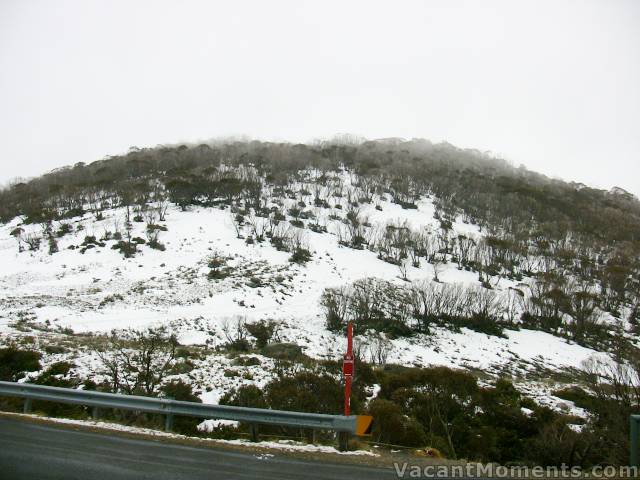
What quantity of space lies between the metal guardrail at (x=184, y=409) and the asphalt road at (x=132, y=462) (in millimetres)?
565

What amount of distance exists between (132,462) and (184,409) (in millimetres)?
1495

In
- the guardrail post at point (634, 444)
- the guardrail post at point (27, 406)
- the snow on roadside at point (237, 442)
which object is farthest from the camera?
the guardrail post at point (27, 406)

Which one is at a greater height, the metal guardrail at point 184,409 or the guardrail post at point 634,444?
the guardrail post at point 634,444

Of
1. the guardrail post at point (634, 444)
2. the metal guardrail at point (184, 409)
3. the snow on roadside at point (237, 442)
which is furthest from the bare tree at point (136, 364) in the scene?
the guardrail post at point (634, 444)

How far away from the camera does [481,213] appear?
187 ft

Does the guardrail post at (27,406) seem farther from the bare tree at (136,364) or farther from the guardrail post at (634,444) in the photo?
the guardrail post at (634,444)

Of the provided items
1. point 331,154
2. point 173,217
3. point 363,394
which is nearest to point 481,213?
point 331,154

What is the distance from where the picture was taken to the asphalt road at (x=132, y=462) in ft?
16.1

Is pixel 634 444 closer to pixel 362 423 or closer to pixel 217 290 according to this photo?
pixel 362 423

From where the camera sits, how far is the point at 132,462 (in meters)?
5.37

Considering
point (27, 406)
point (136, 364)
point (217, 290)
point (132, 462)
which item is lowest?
point (217, 290)

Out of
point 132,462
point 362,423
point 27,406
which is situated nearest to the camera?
point 132,462

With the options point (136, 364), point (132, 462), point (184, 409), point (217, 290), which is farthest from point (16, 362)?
point (217, 290)

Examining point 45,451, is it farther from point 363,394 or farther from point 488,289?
point 488,289
